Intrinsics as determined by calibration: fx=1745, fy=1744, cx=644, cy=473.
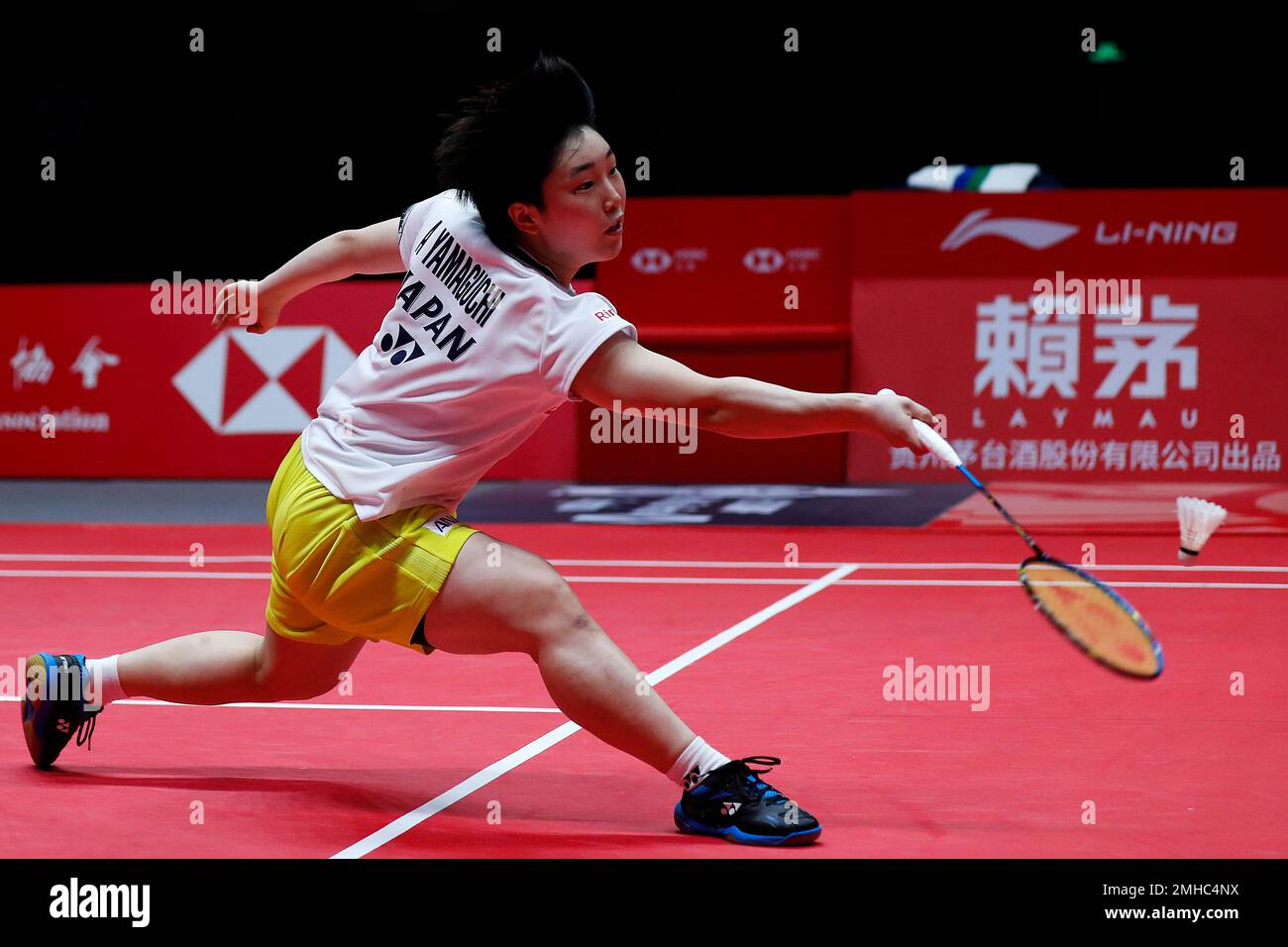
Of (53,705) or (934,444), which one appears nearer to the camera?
(934,444)

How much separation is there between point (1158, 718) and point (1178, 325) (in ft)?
21.9

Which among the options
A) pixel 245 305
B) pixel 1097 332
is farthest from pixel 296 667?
pixel 1097 332

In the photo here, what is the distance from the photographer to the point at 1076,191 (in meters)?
10.8

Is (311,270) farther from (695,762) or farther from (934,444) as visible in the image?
(934,444)

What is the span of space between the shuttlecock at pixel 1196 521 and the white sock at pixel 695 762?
3.23 feet

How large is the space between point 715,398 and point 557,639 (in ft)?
1.81

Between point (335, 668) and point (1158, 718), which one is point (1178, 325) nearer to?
point (1158, 718)

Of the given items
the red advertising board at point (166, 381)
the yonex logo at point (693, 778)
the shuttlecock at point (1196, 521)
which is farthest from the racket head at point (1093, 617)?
the red advertising board at point (166, 381)

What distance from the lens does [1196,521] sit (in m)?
3.32

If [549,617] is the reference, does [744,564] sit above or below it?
below

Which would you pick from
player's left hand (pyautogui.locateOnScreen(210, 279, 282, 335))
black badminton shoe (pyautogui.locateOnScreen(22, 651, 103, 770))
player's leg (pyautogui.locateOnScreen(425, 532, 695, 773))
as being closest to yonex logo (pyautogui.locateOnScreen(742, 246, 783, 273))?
player's left hand (pyautogui.locateOnScreen(210, 279, 282, 335))

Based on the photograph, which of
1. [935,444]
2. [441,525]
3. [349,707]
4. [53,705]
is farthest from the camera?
[349,707]

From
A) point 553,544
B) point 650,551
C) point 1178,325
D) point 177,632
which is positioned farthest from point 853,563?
point 1178,325

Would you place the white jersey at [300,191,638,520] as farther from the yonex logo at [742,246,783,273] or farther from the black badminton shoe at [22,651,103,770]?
the yonex logo at [742,246,783,273]
